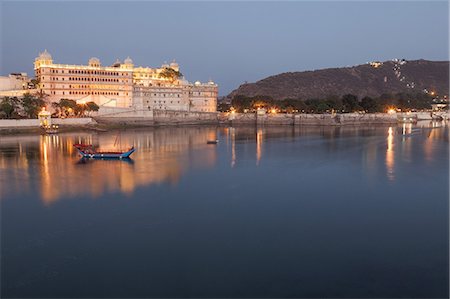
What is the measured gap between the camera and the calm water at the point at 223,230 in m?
7.30

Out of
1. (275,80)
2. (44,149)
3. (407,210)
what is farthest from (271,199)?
(275,80)

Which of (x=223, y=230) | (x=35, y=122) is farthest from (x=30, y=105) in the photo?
(x=223, y=230)

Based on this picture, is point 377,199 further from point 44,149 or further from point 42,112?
point 42,112

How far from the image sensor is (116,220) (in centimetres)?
1084

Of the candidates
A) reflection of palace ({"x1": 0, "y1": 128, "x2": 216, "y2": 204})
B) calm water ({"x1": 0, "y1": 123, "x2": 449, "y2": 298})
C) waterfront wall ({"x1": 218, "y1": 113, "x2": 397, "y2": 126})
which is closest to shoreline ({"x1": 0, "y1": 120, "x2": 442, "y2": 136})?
waterfront wall ({"x1": 218, "y1": 113, "x2": 397, "y2": 126})

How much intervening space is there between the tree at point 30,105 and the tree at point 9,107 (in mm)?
748

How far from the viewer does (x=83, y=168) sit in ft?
61.9

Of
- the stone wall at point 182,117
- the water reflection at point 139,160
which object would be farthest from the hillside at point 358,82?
the water reflection at point 139,160

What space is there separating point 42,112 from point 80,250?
1316 inches

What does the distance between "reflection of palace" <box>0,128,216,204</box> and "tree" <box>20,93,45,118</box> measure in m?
10.8

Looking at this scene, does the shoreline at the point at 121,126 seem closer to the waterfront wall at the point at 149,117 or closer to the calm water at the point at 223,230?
the waterfront wall at the point at 149,117

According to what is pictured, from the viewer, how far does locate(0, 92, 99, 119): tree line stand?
3838cm

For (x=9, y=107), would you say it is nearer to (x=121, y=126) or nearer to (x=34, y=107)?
(x=34, y=107)

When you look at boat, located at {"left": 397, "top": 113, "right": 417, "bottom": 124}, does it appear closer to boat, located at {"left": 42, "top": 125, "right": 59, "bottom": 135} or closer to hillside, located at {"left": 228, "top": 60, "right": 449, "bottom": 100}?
hillside, located at {"left": 228, "top": 60, "right": 449, "bottom": 100}
